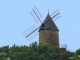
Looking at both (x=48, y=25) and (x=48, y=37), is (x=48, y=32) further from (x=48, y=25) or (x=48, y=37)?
(x=48, y=37)

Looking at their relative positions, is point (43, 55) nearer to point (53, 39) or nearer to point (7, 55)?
point (7, 55)

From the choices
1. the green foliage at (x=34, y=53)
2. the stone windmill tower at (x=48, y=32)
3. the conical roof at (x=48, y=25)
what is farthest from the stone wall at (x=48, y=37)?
the green foliage at (x=34, y=53)

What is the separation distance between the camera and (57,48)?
11319 centimetres

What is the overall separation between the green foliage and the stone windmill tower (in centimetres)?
495

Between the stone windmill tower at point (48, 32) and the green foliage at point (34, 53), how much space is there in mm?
4948

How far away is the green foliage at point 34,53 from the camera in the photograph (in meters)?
103

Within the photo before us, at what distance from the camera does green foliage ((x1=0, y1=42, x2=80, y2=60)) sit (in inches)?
4050

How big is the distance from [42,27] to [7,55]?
Answer: 15532mm

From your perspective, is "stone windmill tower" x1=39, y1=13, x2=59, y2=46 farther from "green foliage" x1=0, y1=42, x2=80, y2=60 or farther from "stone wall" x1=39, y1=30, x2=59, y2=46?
"green foliage" x1=0, y1=42, x2=80, y2=60

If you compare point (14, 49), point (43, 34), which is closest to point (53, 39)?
point (43, 34)

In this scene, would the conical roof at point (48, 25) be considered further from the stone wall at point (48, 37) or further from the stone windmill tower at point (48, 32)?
the stone wall at point (48, 37)

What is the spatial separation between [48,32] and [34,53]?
734 inches

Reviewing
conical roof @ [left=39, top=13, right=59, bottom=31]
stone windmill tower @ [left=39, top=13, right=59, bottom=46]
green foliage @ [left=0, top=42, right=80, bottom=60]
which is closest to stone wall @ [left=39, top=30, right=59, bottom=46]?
stone windmill tower @ [left=39, top=13, right=59, bottom=46]

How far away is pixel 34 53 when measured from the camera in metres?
107
